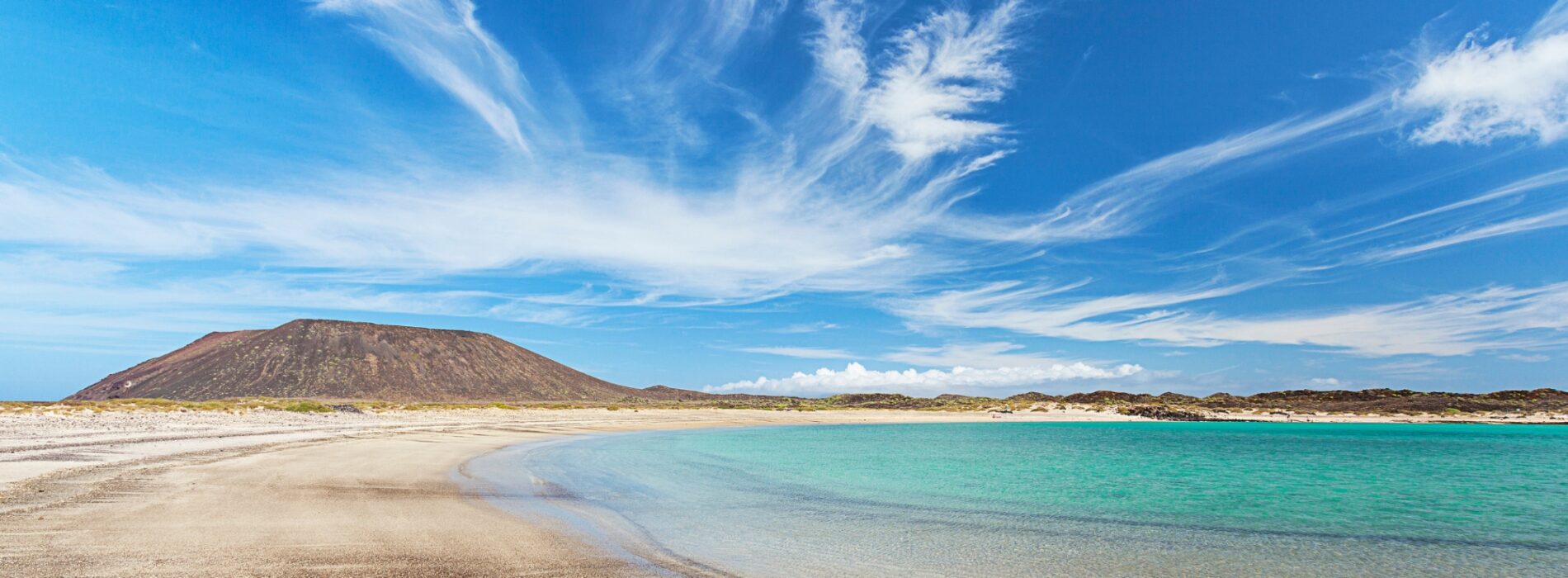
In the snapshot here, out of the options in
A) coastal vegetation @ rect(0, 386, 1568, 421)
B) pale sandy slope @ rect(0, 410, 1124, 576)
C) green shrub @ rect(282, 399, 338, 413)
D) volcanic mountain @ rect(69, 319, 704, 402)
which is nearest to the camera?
pale sandy slope @ rect(0, 410, 1124, 576)

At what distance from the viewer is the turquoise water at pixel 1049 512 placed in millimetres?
11172

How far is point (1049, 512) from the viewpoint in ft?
55.5

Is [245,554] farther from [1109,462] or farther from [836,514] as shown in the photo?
[1109,462]

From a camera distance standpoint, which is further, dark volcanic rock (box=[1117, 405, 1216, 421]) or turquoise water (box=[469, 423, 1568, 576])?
dark volcanic rock (box=[1117, 405, 1216, 421])

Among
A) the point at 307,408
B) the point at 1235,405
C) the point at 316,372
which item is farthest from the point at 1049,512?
the point at 316,372

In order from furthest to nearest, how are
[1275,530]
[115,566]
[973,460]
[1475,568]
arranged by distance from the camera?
[973,460], [1275,530], [1475,568], [115,566]

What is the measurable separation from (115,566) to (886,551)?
10.5 metres

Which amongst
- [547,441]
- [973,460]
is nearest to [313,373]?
[547,441]

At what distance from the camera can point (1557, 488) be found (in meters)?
22.3

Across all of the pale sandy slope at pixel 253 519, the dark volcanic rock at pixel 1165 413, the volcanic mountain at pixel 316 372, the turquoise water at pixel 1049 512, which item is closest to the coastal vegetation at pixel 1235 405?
the dark volcanic rock at pixel 1165 413

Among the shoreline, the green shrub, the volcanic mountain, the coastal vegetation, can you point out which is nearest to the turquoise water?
the shoreline

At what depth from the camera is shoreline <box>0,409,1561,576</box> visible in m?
8.84

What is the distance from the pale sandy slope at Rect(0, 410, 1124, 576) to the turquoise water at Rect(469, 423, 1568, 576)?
5.50 ft

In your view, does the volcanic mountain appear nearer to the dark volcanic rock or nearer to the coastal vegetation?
the coastal vegetation
